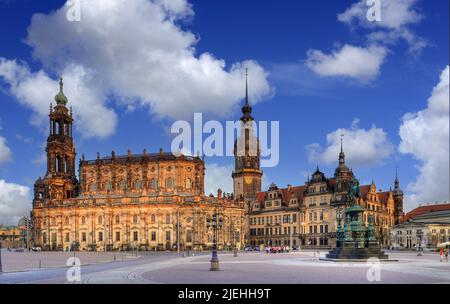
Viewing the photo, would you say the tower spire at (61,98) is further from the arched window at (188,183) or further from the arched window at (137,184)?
the arched window at (188,183)

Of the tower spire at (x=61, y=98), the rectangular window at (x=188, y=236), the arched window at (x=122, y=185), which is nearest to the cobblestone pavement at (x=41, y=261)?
the rectangular window at (x=188, y=236)

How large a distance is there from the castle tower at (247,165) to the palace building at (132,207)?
14.4m

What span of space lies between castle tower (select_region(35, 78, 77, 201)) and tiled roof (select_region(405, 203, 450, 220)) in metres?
77.3

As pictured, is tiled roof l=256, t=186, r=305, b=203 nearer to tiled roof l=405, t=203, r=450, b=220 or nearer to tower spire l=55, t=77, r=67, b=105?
tiled roof l=405, t=203, r=450, b=220

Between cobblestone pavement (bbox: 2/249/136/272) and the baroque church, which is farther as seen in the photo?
the baroque church

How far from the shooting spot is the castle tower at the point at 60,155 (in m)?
118

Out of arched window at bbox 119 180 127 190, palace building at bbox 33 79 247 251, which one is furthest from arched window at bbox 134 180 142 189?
arched window at bbox 119 180 127 190

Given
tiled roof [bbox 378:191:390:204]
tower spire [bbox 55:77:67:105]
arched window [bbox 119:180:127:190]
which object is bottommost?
tiled roof [bbox 378:191:390:204]

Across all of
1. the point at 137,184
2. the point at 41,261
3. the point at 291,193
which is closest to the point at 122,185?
the point at 137,184

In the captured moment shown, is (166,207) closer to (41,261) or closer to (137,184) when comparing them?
(137,184)

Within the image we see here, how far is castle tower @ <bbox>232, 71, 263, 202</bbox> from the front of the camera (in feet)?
422

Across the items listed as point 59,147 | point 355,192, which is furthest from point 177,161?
point 355,192
